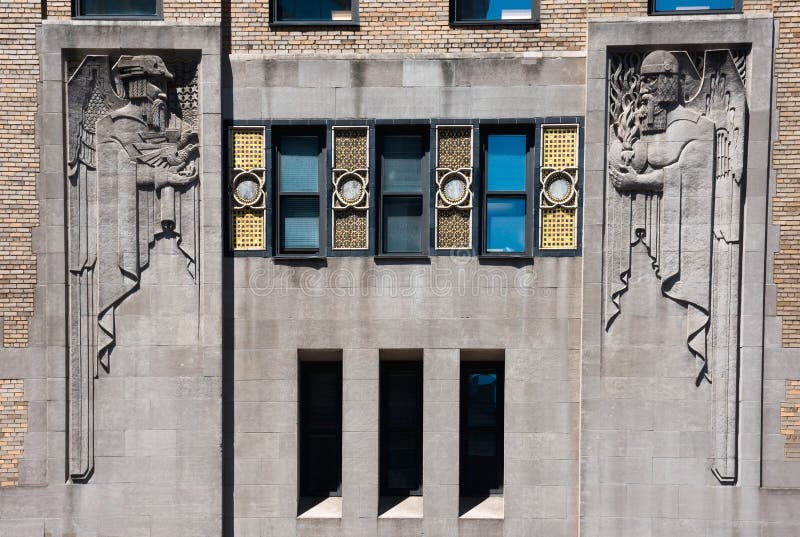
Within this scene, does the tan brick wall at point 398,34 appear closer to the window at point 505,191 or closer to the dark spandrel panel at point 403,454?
the window at point 505,191

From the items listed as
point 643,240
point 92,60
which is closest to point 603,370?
point 643,240

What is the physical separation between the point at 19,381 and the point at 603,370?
9215 mm

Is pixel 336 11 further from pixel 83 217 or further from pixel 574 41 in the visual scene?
pixel 83 217

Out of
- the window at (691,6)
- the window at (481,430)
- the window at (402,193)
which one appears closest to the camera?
the window at (691,6)

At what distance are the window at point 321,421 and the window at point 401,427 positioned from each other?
2.52 feet

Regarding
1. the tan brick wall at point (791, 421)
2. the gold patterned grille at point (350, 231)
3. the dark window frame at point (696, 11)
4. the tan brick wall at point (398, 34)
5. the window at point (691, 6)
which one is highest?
the window at point (691, 6)

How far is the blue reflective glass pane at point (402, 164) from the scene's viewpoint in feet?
37.0

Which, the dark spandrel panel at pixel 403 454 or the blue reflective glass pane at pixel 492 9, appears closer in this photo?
the blue reflective glass pane at pixel 492 9

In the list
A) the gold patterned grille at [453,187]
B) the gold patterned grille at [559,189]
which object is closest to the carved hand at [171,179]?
the gold patterned grille at [453,187]

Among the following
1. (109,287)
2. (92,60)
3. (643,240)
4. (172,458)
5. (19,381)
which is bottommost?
(172,458)

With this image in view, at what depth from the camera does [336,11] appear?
446 inches

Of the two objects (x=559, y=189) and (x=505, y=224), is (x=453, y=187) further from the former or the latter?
(x=559, y=189)

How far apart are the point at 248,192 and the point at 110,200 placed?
2.16 meters

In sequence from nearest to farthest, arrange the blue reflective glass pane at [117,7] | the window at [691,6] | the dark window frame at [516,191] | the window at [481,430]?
the window at [691,6]
the dark window frame at [516,191]
the blue reflective glass pane at [117,7]
the window at [481,430]
